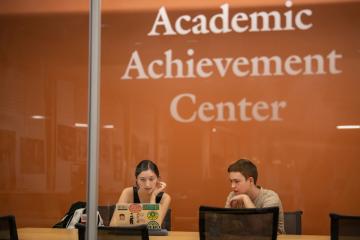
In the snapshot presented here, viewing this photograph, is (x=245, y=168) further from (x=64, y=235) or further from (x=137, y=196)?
(x=64, y=235)

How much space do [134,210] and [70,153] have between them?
0.67 meters

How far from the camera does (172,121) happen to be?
175 inches

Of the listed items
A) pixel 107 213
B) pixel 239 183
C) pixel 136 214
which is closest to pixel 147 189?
pixel 136 214

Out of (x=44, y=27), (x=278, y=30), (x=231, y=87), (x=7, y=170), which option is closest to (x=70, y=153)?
(x=7, y=170)

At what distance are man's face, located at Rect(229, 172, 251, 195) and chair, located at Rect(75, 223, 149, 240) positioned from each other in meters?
0.70

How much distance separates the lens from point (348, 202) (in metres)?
4.15

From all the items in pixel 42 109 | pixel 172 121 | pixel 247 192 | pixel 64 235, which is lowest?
pixel 64 235

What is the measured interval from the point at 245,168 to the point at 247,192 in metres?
0.17

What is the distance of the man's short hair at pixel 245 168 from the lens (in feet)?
14.1

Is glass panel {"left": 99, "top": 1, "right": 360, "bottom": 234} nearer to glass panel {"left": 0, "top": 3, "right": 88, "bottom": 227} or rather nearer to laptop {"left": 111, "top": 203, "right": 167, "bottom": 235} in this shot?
laptop {"left": 111, "top": 203, "right": 167, "bottom": 235}

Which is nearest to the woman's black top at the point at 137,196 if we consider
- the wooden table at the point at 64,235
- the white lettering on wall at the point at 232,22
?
the wooden table at the point at 64,235

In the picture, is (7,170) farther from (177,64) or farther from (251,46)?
(251,46)

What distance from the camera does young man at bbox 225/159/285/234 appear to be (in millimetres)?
4254

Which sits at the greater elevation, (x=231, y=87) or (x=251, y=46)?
(x=251, y=46)
